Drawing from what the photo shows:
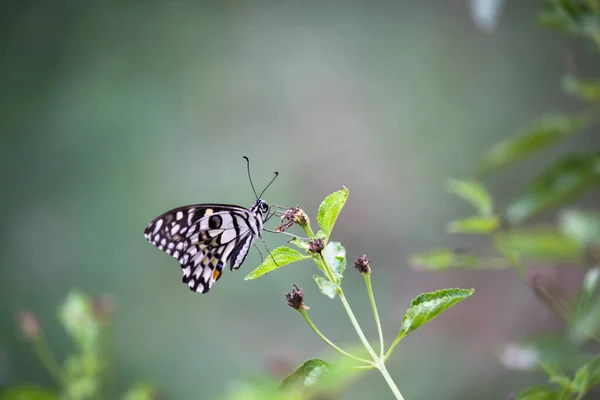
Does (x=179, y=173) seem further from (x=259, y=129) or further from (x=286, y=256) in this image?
(x=286, y=256)

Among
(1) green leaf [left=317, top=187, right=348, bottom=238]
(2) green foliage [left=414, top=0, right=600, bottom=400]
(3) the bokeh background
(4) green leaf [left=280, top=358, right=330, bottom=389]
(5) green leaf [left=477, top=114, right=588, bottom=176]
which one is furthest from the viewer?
(3) the bokeh background

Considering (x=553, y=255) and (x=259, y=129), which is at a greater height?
(x=259, y=129)

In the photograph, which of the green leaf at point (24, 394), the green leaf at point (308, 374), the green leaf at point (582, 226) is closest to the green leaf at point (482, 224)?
the green leaf at point (582, 226)

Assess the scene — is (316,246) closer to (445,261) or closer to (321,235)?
(321,235)

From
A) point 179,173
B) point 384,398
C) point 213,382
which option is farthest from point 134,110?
point 384,398

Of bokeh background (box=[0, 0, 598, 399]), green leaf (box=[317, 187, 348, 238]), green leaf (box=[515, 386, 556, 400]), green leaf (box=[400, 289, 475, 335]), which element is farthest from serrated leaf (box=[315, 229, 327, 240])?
bokeh background (box=[0, 0, 598, 399])

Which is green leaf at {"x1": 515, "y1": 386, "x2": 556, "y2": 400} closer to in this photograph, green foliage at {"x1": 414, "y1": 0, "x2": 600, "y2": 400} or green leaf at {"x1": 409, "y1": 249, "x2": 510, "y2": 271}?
green foliage at {"x1": 414, "y1": 0, "x2": 600, "y2": 400}
